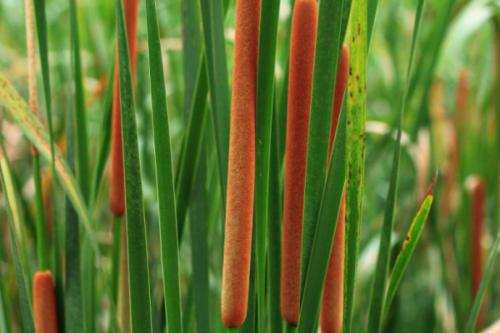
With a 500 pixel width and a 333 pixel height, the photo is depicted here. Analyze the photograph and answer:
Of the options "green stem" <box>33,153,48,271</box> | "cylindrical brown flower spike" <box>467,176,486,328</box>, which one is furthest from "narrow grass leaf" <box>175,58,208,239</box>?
"cylindrical brown flower spike" <box>467,176,486,328</box>

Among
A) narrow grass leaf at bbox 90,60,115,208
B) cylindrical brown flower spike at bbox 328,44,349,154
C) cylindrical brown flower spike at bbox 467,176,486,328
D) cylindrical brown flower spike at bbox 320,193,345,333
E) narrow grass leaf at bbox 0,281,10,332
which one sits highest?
cylindrical brown flower spike at bbox 328,44,349,154

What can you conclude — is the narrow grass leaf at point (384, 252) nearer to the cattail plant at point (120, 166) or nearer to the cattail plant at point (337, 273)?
the cattail plant at point (337, 273)

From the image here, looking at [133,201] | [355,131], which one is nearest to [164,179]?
[133,201]

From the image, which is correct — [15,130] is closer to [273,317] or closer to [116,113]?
[116,113]

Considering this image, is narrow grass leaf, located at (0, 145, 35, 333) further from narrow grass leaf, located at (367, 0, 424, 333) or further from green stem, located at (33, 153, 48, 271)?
narrow grass leaf, located at (367, 0, 424, 333)

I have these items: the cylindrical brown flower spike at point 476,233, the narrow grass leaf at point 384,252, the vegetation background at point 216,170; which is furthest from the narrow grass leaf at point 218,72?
the cylindrical brown flower spike at point 476,233

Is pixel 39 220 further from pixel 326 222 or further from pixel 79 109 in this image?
pixel 326 222
